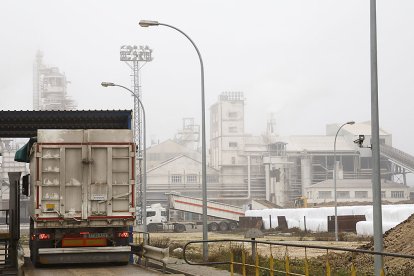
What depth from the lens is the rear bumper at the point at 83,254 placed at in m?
19.2

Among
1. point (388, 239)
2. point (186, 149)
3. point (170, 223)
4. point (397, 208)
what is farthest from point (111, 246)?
point (186, 149)

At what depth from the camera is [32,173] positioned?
770 inches

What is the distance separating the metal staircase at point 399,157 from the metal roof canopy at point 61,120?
10364 cm

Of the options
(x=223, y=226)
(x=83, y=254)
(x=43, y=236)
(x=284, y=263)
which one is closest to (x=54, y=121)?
(x=43, y=236)

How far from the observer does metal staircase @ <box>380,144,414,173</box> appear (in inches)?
4776

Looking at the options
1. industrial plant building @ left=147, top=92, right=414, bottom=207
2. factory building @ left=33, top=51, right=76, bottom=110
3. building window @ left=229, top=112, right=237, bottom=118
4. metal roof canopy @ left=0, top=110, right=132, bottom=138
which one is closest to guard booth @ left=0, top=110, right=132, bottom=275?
metal roof canopy @ left=0, top=110, right=132, bottom=138

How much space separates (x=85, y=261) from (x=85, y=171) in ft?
7.81

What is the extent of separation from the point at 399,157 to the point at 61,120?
10550cm

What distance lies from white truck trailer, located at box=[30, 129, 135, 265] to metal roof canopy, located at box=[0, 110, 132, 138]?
8.65 feet

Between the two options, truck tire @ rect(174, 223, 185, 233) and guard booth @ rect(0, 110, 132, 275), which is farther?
truck tire @ rect(174, 223, 185, 233)

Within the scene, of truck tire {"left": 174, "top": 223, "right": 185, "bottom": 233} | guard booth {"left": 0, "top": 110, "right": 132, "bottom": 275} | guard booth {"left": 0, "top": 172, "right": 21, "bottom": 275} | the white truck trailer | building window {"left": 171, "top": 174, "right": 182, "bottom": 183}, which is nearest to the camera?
guard booth {"left": 0, "top": 172, "right": 21, "bottom": 275}

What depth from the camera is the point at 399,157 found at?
122m

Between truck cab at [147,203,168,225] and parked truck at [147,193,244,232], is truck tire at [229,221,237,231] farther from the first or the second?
truck cab at [147,203,168,225]

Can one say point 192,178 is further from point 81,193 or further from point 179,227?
point 81,193
